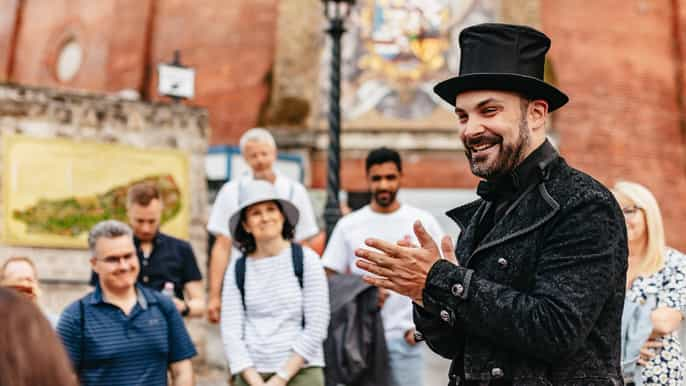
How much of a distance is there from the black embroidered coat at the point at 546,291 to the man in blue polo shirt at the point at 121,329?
249cm

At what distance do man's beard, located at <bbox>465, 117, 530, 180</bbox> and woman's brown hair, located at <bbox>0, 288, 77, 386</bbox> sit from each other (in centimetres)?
153

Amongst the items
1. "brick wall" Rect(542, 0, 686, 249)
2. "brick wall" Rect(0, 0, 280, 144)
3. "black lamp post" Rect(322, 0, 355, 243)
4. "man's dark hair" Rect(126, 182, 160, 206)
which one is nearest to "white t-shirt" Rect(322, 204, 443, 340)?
"man's dark hair" Rect(126, 182, 160, 206)

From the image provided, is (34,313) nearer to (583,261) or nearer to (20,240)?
(583,261)

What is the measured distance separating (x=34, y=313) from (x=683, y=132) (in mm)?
18142

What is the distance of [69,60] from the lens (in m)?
23.2

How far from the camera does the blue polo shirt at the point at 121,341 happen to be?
4.72m

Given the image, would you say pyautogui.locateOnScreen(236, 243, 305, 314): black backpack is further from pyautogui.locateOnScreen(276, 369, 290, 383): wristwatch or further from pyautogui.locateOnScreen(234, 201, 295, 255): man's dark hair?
pyautogui.locateOnScreen(276, 369, 290, 383): wristwatch

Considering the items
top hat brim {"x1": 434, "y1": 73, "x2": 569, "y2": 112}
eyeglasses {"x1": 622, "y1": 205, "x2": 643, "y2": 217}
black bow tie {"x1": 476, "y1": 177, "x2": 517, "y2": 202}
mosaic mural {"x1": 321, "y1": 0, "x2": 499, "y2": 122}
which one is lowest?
eyeglasses {"x1": 622, "y1": 205, "x2": 643, "y2": 217}

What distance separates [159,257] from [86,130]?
4517mm

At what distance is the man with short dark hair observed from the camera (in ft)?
20.2

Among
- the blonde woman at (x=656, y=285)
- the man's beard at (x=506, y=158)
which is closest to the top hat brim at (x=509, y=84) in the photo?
the man's beard at (x=506, y=158)

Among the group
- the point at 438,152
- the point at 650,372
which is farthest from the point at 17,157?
the point at 438,152

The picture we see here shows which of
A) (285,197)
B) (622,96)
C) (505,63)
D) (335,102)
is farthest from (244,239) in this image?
(622,96)

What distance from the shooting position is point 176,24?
20203 millimetres
